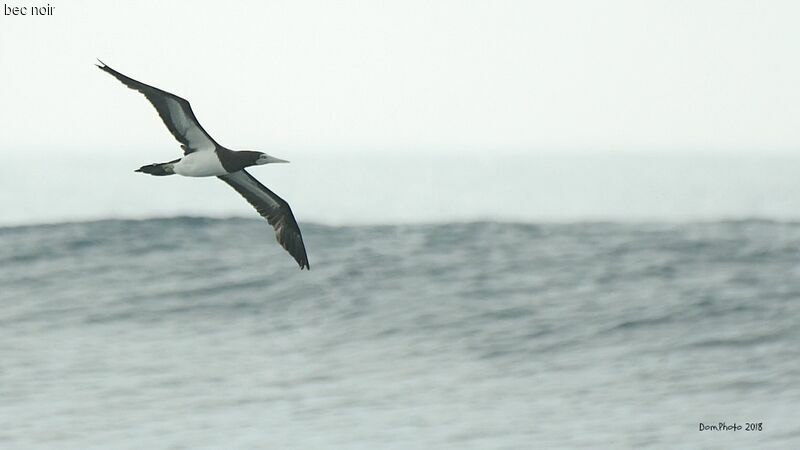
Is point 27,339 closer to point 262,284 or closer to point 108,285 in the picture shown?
point 108,285

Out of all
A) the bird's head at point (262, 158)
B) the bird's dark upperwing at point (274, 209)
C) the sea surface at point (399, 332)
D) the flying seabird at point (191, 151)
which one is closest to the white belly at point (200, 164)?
the flying seabird at point (191, 151)

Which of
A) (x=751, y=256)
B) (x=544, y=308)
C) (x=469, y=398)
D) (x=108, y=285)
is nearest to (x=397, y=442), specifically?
(x=469, y=398)

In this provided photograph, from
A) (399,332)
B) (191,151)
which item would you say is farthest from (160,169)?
(399,332)

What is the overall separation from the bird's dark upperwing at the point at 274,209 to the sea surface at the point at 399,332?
591 cm

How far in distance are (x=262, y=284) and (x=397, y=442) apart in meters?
12.3

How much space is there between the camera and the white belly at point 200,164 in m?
12.0

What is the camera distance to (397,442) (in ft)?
62.5

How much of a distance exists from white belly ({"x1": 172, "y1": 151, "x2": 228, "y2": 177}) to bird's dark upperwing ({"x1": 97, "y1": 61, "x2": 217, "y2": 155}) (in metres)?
0.13

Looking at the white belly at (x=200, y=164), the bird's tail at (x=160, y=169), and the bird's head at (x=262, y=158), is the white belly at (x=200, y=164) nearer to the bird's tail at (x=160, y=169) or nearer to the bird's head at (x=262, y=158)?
the bird's tail at (x=160, y=169)

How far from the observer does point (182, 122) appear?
40.3ft

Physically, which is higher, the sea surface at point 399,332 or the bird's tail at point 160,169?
the bird's tail at point 160,169

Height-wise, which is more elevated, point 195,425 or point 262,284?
point 262,284

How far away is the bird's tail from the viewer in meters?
→ 11.6

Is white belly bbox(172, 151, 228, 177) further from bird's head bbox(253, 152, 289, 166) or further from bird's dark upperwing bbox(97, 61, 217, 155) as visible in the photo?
bird's head bbox(253, 152, 289, 166)
